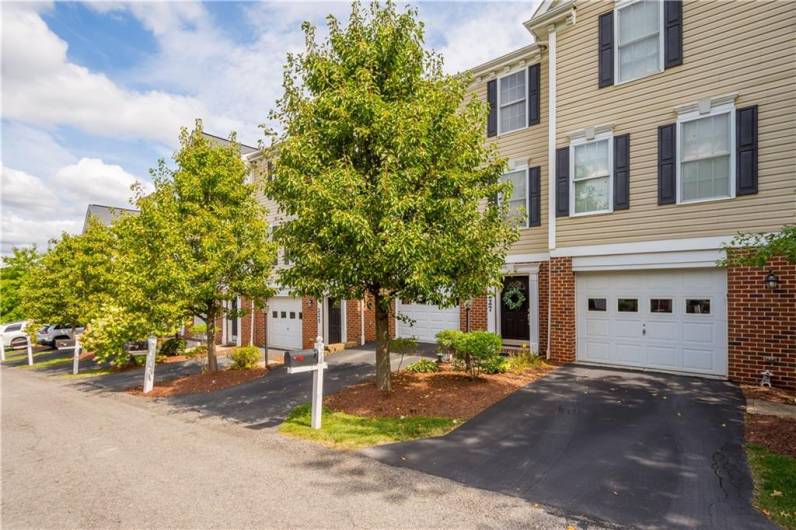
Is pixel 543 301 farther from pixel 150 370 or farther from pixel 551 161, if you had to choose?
pixel 150 370

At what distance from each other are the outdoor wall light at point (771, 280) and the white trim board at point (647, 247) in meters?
1.03

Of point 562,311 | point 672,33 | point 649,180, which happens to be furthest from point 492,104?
point 562,311

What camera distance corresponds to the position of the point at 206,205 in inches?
515

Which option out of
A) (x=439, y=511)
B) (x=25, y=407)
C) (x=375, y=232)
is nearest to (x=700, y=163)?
(x=375, y=232)

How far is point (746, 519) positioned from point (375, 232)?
6.18 metres

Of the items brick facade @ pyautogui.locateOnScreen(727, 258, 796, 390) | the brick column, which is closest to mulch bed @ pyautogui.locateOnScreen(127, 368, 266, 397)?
the brick column

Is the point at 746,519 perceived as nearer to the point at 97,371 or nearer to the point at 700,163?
the point at 700,163

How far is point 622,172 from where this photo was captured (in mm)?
11359

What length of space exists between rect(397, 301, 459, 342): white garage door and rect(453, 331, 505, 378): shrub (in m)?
4.47

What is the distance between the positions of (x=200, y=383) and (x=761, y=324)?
14.4 meters

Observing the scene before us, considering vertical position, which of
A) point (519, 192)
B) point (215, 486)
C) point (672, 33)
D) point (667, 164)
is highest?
point (672, 33)

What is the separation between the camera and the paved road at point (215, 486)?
15.4 feet

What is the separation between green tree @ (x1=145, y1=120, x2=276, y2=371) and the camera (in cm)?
1176

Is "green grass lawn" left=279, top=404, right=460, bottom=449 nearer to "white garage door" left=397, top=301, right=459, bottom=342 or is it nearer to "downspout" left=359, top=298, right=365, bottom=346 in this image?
"white garage door" left=397, top=301, right=459, bottom=342
